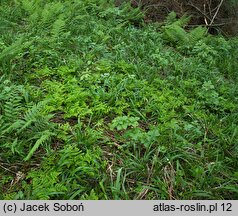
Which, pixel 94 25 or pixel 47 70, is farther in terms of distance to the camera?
pixel 94 25

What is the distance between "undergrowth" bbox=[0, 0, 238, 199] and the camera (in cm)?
301

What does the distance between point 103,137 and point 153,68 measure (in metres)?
1.90

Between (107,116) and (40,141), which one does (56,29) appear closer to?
(107,116)

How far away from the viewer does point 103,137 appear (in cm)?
346

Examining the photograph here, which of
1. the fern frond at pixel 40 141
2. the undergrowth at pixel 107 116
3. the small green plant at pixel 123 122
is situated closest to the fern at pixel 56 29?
the undergrowth at pixel 107 116

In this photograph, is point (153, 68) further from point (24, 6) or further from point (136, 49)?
point (24, 6)

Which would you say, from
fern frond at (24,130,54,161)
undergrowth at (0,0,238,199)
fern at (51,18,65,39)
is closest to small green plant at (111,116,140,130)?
undergrowth at (0,0,238,199)

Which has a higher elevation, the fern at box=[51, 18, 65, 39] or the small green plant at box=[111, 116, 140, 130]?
the fern at box=[51, 18, 65, 39]

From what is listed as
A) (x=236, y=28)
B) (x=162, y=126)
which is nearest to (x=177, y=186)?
(x=162, y=126)

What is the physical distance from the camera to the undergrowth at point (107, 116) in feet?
9.86

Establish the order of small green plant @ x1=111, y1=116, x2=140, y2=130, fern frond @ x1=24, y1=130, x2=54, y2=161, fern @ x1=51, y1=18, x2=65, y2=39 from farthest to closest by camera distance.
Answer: fern @ x1=51, y1=18, x2=65, y2=39 → small green plant @ x1=111, y1=116, x2=140, y2=130 → fern frond @ x1=24, y1=130, x2=54, y2=161

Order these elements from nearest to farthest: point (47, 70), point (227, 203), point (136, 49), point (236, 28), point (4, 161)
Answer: point (227, 203) < point (4, 161) < point (47, 70) < point (136, 49) < point (236, 28)

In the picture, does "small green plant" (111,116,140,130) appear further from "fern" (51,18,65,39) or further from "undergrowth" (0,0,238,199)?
"fern" (51,18,65,39)

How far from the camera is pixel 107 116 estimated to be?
3.86 metres
